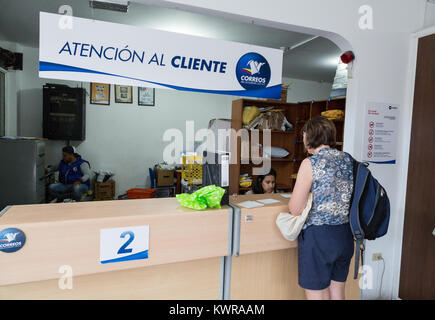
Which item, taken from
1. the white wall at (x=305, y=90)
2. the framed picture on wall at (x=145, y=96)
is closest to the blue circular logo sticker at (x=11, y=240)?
the framed picture on wall at (x=145, y=96)

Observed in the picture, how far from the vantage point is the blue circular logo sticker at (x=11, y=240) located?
1.23 m

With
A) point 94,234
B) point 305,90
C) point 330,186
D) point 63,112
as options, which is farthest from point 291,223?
point 305,90

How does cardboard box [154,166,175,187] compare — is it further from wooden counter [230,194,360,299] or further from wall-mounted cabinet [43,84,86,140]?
wooden counter [230,194,360,299]

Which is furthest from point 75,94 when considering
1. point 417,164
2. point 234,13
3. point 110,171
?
point 417,164

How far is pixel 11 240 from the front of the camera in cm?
124

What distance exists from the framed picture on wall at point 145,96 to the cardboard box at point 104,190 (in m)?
1.79

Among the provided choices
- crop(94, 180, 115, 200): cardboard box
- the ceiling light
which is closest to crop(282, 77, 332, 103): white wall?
crop(94, 180, 115, 200): cardboard box

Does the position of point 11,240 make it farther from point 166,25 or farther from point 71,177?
point 71,177

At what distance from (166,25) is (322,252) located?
3.84 meters

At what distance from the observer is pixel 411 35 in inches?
99.3

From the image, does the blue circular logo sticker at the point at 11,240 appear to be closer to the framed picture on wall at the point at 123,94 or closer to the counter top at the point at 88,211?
the counter top at the point at 88,211

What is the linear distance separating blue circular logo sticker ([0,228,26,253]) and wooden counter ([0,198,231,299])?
2cm
